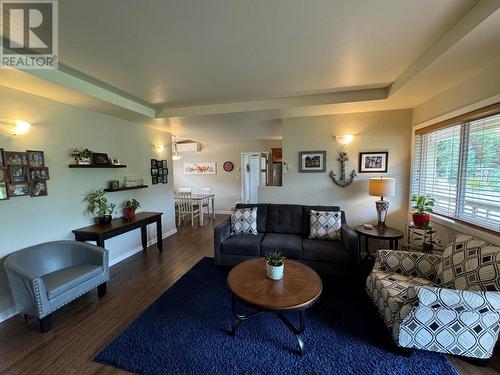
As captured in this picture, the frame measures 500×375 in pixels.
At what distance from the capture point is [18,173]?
7.60 ft

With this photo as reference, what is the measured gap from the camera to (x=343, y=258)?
2.71m

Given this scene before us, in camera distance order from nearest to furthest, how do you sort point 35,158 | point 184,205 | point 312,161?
point 35,158, point 312,161, point 184,205

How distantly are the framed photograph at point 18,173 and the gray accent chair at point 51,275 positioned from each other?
0.72 metres

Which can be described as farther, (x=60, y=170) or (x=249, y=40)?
(x=60, y=170)

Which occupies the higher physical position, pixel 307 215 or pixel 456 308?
pixel 307 215

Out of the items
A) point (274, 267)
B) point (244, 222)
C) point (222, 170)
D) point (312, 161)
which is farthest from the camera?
point (222, 170)

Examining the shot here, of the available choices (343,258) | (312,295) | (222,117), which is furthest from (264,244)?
(222,117)

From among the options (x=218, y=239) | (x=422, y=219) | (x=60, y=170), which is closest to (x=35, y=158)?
(x=60, y=170)

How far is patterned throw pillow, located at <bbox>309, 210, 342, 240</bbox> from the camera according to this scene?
309cm

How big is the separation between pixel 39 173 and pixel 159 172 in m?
2.13

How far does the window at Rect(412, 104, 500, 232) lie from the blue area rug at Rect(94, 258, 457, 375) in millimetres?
1423

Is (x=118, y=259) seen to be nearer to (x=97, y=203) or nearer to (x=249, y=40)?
(x=97, y=203)

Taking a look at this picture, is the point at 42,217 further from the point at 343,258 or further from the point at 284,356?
the point at 343,258

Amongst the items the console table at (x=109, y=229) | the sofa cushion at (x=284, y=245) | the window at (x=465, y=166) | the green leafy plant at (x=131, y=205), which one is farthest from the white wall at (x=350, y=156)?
the green leafy plant at (x=131, y=205)
